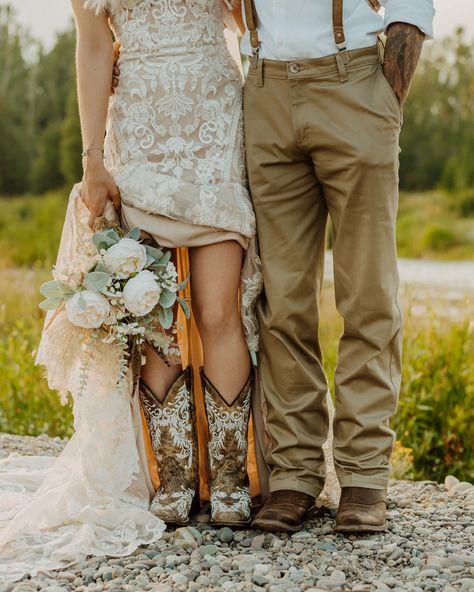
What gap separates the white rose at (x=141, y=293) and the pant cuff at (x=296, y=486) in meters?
0.81

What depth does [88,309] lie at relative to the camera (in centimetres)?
287

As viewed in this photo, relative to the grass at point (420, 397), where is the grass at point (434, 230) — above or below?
below

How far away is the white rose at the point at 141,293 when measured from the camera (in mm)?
2863

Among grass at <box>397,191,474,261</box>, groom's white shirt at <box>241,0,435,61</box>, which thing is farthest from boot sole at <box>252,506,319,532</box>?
grass at <box>397,191,474,261</box>

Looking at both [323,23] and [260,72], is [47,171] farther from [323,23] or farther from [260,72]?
[323,23]

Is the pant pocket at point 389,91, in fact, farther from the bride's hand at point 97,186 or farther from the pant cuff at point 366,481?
the pant cuff at point 366,481

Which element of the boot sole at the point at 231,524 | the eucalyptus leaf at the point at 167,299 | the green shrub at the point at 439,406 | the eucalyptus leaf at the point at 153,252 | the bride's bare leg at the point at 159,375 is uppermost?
the eucalyptus leaf at the point at 153,252

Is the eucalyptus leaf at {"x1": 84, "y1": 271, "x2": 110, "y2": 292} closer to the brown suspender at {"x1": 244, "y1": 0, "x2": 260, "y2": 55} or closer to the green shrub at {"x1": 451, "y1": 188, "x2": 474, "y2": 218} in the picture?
the brown suspender at {"x1": 244, "y1": 0, "x2": 260, "y2": 55}

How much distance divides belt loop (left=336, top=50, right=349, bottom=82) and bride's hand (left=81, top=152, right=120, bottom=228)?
847 millimetres

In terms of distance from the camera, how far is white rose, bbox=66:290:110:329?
2861 millimetres

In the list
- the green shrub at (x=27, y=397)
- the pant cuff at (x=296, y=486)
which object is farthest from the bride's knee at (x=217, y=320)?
the green shrub at (x=27, y=397)

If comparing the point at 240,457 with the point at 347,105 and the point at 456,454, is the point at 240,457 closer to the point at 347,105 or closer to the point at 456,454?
the point at 347,105

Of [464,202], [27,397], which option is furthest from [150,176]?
[464,202]

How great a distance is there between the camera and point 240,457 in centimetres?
316
